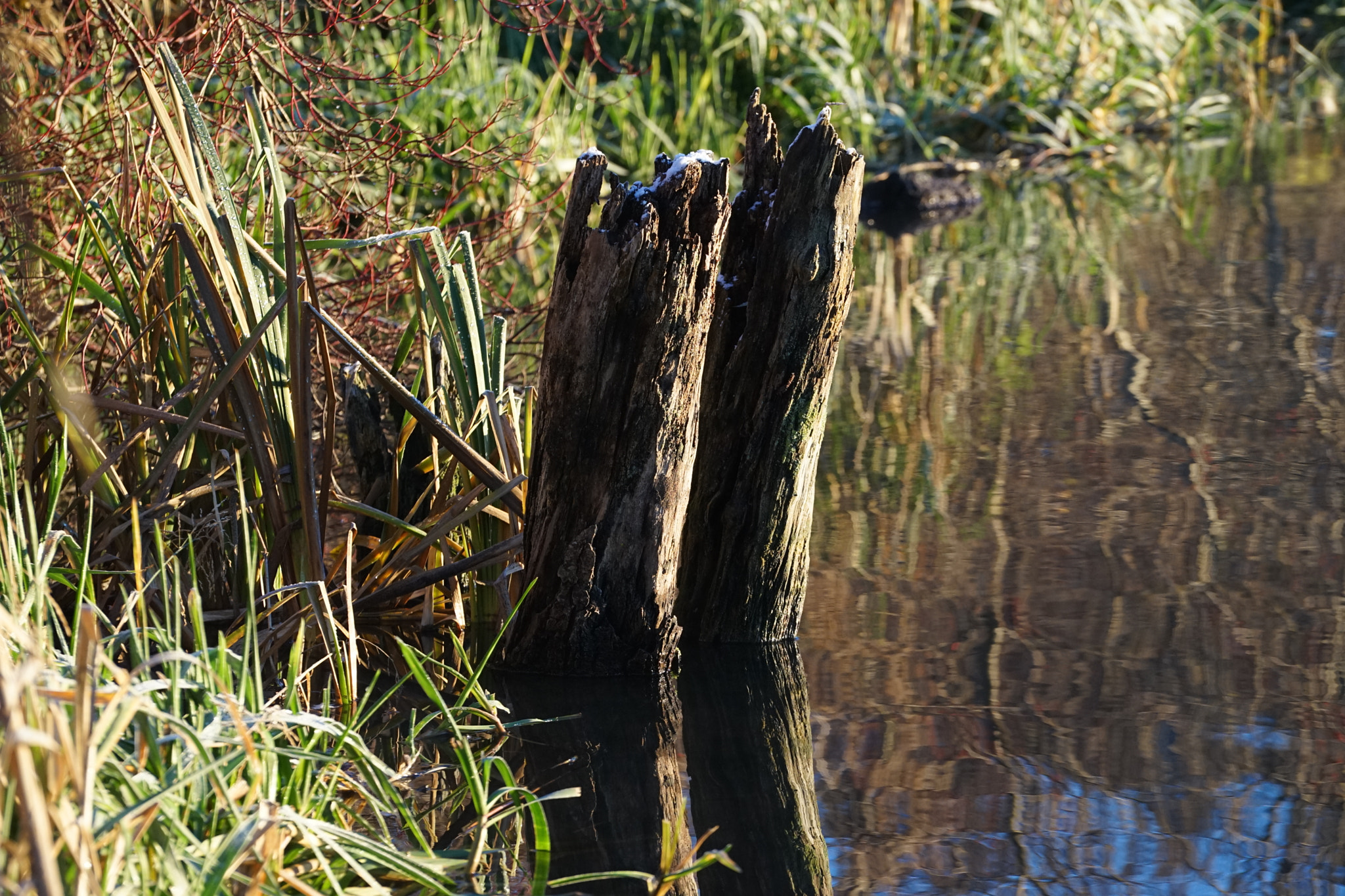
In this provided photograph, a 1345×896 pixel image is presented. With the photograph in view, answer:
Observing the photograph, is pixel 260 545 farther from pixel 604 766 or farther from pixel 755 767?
pixel 755 767

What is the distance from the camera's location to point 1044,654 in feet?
9.20

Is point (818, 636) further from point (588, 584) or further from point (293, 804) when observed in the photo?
point (293, 804)

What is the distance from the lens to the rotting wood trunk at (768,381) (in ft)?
8.84

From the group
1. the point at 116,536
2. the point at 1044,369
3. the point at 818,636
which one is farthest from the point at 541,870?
the point at 1044,369

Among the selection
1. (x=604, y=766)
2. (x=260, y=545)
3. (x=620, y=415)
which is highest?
(x=620, y=415)

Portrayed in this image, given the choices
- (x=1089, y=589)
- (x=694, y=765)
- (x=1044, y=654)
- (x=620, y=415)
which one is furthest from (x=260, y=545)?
(x=1089, y=589)

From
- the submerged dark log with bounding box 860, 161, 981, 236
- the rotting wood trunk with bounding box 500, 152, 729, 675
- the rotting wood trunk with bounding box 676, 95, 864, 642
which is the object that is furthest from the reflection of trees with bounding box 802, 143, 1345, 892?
the submerged dark log with bounding box 860, 161, 981, 236

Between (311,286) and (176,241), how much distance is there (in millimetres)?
423

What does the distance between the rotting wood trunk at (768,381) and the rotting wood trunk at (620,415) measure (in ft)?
0.62

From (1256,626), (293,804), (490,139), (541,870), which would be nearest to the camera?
(293,804)

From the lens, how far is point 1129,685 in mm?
2650

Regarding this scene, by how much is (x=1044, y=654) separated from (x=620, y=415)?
967 millimetres

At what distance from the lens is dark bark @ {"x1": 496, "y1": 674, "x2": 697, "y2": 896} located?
2.19 metres

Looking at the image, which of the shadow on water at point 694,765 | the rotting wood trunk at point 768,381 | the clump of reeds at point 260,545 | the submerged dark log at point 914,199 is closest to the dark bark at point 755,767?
the shadow on water at point 694,765
